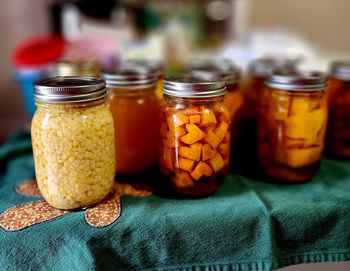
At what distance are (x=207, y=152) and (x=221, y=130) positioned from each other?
0.12ft

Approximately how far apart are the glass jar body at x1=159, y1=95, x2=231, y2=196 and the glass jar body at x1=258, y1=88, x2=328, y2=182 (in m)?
0.09

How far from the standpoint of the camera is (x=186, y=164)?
499 millimetres

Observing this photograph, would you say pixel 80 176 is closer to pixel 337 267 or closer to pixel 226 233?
pixel 226 233

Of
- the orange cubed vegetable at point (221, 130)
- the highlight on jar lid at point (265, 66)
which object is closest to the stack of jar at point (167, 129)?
the orange cubed vegetable at point (221, 130)

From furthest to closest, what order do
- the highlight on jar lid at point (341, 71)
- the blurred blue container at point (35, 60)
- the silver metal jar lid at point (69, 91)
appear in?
1. the blurred blue container at point (35, 60)
2. the highlight on jar lid at point (341, 71)
3. the silver metal jar lid at point (69, 91)

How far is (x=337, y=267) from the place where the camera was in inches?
19.9

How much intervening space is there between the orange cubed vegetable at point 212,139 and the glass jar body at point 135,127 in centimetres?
12

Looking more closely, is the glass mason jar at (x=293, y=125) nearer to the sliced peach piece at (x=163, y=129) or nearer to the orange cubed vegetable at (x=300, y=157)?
the orange cubed vegetable at (x=300, y=157)

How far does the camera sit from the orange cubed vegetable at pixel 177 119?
487 millimetres

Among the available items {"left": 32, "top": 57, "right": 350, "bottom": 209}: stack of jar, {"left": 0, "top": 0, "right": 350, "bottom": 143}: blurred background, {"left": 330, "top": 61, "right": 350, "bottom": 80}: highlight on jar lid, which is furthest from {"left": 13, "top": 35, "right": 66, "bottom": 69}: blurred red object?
{"left": 330, "top": 61, "right": 350, "bottom": 80}: highlight on jar lid

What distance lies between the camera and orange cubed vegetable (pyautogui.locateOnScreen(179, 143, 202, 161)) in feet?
1.60

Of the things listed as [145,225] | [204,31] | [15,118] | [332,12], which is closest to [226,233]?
[145,225]

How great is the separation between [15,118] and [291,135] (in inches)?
Result: 43.7

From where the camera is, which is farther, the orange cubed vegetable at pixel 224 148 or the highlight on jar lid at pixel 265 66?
the highlight on jar lid at pixel 265 66
